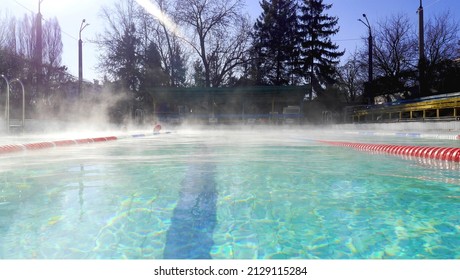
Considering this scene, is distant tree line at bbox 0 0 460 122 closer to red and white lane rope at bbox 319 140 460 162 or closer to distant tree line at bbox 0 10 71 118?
distant tree line at bbox 0 10 71 118

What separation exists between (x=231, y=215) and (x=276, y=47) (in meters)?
31.4

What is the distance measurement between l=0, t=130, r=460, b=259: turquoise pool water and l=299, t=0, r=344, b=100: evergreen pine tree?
28926 mm

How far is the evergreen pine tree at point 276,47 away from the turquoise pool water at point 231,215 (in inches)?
1117

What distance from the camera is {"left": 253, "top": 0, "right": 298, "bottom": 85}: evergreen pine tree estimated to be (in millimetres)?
32250

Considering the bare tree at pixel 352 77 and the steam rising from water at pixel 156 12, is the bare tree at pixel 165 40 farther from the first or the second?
the bare tree at pixel 352 77

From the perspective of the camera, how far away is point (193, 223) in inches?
100

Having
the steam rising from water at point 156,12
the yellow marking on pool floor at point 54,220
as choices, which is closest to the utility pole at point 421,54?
the steam rising from water at point 156,12

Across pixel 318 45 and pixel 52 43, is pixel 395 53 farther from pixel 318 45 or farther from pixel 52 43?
pixel 52 43

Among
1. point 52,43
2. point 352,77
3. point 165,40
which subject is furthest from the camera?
point 352,77

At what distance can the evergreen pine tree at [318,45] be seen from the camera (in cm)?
3244

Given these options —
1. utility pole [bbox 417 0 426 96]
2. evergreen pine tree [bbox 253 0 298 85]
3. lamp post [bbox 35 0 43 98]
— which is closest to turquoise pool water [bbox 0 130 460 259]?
lamp post [bbox 35 0 43 98]

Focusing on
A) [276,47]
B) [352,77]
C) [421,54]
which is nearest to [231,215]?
[421,54]
